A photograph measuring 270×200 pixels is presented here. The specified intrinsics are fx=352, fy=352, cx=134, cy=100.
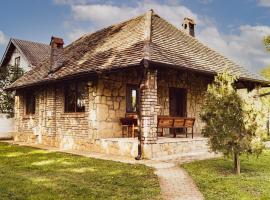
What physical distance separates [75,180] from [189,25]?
1455cm

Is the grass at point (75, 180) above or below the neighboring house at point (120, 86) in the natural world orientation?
below

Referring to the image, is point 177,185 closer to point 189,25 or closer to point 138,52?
point 138,52

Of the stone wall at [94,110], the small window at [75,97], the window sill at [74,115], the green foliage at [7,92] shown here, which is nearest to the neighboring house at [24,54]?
the green foliage at [7,92]

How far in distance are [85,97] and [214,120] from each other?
7080mm

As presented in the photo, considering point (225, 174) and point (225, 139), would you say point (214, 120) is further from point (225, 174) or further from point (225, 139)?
point (225, 174)

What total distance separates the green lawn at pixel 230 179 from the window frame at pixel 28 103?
11.6 m

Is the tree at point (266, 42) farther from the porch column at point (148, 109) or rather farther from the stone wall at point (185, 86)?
the porch column at point (148, 109)

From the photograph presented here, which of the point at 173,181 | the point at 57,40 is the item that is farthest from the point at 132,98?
the point at 173,181

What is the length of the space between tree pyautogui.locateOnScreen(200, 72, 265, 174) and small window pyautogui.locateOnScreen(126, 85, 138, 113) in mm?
6343

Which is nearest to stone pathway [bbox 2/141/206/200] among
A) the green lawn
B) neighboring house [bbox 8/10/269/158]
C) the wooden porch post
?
the green lawn

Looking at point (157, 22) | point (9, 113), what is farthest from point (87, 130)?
point (9, 113)

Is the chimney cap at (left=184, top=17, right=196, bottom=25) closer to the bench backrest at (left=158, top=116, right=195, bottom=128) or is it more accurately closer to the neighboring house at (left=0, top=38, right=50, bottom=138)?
the bench backrest at (left=158, top=116, right=195, bottom=128)

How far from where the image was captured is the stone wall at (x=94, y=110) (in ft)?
44.7

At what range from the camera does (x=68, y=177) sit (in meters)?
8.12
